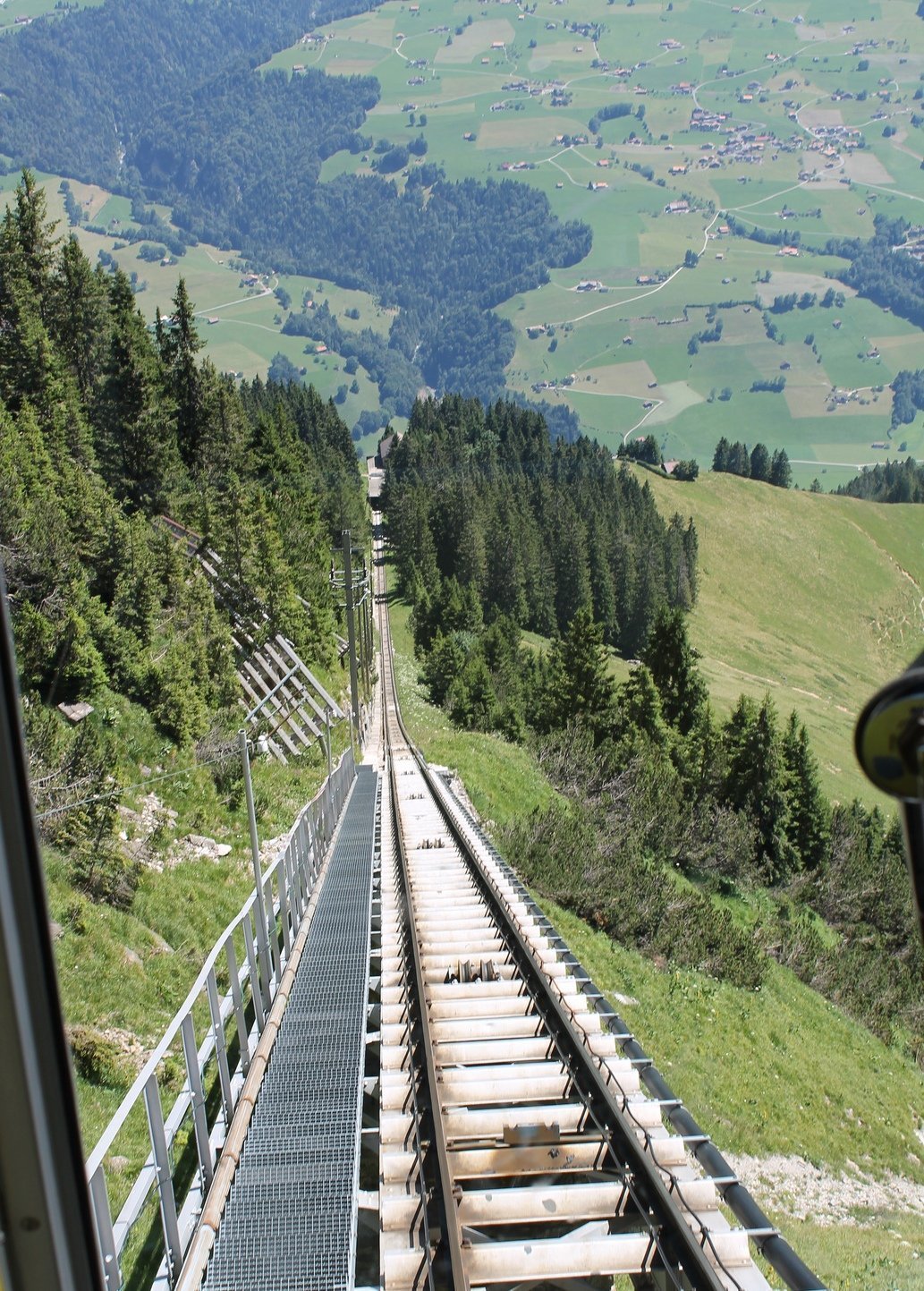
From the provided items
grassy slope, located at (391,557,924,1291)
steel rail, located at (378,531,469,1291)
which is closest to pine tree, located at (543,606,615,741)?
grassy slope, located at (391,557,924,1291)

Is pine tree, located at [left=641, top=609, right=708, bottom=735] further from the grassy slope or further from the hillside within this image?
the hillside

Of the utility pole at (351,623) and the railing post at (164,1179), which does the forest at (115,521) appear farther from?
the railing post at (164,1179)

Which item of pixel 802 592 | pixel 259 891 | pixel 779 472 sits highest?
pixel 779 472

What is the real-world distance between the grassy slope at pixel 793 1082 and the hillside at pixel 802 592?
76.8 m

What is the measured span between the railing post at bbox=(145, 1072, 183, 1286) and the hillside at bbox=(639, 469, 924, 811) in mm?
90883

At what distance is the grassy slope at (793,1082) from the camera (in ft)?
33.6

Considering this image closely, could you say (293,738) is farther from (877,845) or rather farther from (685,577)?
(685,577)

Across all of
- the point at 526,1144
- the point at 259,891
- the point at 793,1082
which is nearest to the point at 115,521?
the point at 259,891

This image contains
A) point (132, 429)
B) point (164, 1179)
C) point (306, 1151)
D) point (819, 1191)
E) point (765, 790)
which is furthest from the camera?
point (765, 790)

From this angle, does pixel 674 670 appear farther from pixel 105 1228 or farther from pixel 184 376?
pixel 105 1228

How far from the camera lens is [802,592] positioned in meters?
140

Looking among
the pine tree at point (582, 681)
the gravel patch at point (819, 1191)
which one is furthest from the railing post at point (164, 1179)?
the pine tree at point (582, 681)

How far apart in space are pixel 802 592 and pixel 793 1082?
13174cm

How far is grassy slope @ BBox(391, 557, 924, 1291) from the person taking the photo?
10.2 meters
